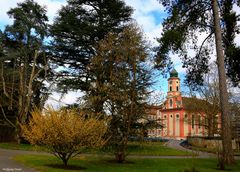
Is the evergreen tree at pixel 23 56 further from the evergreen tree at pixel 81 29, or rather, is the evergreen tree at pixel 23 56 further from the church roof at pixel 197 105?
the church roof at pixel 197 105

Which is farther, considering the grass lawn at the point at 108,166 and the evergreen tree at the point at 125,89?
the evergreen tree at the point at 125,89

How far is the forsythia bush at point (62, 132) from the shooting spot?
669 inches

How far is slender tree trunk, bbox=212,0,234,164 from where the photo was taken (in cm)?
2088

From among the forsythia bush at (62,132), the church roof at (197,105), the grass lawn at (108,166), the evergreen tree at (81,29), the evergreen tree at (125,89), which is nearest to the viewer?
the forsythia bush at (62,132)

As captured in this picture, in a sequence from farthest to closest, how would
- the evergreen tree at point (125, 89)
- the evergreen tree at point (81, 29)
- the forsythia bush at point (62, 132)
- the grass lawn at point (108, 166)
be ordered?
1. the evergreen tree at point (81, 29)
2. the evergreen tree at point (125, 89)
3. the grass lawn at point (108, 166)
4. the forsythia bush at point (62, 132)

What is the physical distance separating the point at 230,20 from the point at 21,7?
24.8m

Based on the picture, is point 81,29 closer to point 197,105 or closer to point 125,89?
point 125,89

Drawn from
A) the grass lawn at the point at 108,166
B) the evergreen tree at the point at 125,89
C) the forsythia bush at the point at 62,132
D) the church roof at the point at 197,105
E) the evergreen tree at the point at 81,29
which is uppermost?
the evergreen tree at the point at 81,29

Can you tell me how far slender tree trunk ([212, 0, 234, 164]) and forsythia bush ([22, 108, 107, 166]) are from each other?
25.3 feet

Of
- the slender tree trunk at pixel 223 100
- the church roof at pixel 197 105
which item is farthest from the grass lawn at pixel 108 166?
the church roof at pixel 197 105

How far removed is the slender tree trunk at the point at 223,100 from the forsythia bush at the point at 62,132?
772 centimetres

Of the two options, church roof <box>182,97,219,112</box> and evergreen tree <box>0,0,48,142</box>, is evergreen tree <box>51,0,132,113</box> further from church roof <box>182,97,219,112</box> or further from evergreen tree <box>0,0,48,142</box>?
church roof <box>182,97,219,112</box>

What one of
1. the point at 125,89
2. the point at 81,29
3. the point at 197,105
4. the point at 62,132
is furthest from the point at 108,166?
the point at 197,105

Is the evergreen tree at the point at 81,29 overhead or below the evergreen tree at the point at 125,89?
overhead
